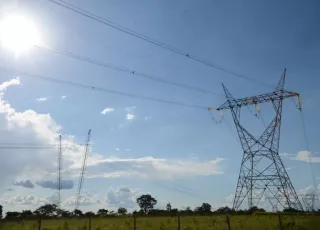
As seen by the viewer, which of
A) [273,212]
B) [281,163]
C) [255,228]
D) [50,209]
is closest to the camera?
[255,228]

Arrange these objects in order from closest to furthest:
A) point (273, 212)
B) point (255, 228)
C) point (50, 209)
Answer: point (255, 228) < point (273, 212) < point (50, 209)

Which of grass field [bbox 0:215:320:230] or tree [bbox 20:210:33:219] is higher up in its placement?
tree [bbox 20:210:33:219]

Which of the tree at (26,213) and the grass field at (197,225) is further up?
the tree at (26,213)

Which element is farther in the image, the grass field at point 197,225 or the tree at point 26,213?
the tree at point 26,213

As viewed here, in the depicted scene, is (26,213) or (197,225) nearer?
(197,225)

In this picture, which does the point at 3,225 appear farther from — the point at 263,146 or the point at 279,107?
the point at 279,107

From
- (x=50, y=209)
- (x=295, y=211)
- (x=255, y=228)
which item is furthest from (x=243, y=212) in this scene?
(x=50, y=209)

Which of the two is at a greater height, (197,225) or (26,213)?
(26,213)

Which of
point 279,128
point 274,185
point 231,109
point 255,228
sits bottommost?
point 255,228

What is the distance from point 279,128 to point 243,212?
2154 centimetres

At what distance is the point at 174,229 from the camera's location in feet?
117

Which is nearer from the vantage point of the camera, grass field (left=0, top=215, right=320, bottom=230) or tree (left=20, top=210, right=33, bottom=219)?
grass field (left=0, top=215, right=320, bottom=230)

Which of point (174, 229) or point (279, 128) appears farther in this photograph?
point (279, 128)

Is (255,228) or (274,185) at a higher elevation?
(274,185)
